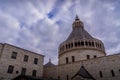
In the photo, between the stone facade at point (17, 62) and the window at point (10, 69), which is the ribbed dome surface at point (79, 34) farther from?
the window at point (10, 69)

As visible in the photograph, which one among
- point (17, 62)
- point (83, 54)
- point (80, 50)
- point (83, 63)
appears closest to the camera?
point (17, 62)

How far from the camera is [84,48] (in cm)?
3656

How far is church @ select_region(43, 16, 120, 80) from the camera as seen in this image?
85.1 ft

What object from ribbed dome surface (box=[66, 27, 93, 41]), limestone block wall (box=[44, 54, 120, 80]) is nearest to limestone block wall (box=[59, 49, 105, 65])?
limestone block wall (box=[44, 54, 120, 80])

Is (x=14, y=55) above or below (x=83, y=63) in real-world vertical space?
above

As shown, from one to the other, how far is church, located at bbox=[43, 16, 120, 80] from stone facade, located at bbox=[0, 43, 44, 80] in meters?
5.24

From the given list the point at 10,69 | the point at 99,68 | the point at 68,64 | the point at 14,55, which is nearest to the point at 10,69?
the point at 10,69

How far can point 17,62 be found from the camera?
1133 inches

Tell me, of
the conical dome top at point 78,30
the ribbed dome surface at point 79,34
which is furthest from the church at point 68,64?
the conical dome top at point 78,30

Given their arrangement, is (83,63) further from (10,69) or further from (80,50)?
(10,69)

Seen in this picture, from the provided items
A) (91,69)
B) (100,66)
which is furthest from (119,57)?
(91,69)

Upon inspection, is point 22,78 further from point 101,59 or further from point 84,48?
point 84,48

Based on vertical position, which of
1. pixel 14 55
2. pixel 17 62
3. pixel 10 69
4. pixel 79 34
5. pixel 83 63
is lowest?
pixel 10 69

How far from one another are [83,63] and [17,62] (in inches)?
596
